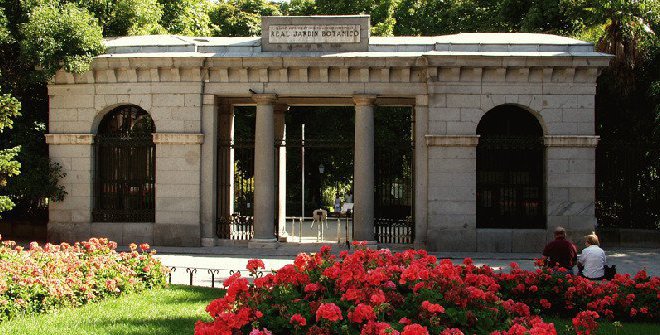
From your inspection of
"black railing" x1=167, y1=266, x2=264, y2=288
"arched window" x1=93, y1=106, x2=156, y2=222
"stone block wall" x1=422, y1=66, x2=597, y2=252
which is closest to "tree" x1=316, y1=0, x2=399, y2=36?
"stone block wall" x1=422, y1=66, x2=597, y2=252

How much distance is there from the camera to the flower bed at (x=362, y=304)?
20.2 feet

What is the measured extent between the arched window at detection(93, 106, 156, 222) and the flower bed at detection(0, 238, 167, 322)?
6.88 m

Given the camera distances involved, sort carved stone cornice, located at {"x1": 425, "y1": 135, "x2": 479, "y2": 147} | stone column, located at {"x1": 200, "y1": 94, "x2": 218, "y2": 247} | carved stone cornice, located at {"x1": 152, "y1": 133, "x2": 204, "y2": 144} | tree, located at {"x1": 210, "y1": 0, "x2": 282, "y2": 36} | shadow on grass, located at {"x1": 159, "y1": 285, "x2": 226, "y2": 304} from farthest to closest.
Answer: tree, located at {"x1": 210, "y1": 0, "x2": 282, "y2": 36}
stone column, located at {"x1": 200, "y1": 94, "x2": 218, "y2": 247}
carved stone cornice, located at {"x1": 152, "y1": 133, "x2": 204, "y2": 144}
carved stone cornice, located at {"x1": 425, "y1": 135, "x2": 479, "y2": 147}
shadow on grass, located at {"x1": 159, "y1": 285, "x2": 226, "y2": 304}

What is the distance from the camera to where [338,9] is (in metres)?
34.9

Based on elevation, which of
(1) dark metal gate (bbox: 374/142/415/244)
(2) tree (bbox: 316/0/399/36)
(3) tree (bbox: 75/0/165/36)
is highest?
(2) tree (bbox: 316/0/399/36)

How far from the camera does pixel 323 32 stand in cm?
1920

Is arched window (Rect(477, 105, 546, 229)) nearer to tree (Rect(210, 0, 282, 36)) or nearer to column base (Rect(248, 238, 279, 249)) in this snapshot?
column base (Rect(248, 238, 279, 249))

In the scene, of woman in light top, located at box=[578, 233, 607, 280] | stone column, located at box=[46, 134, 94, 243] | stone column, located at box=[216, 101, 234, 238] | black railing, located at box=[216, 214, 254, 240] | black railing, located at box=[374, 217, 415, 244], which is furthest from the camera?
stone column, located at box=[216, 101, 234, 238]

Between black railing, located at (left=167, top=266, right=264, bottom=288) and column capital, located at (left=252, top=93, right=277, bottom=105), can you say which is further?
column capital, located at (left=252, top=93, right=277, bottom=105)

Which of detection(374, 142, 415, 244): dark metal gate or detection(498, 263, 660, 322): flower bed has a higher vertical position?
detection(374, 142, 415, 244): dark metal gate

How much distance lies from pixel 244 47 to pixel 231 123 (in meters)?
3.01

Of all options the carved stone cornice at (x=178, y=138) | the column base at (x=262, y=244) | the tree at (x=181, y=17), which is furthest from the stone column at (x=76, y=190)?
the tree at (x=181, y=17)

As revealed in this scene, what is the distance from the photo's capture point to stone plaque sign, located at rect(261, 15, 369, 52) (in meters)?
19.2

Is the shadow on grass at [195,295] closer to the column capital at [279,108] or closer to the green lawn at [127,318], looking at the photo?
the green lawn at [127,318]
